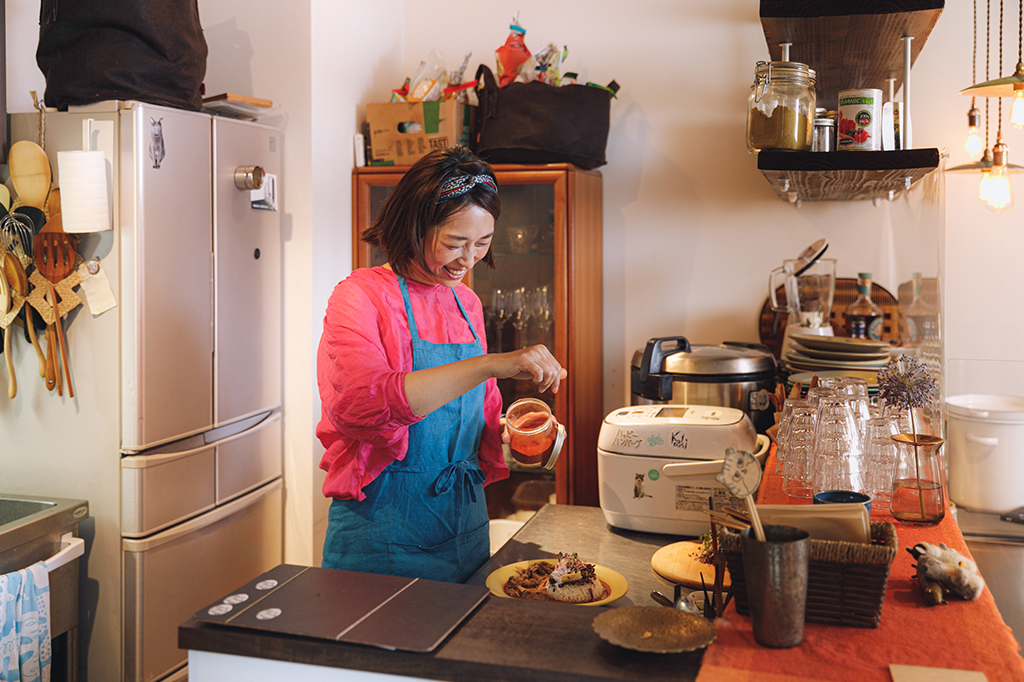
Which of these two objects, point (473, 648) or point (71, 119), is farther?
point (71, 119)

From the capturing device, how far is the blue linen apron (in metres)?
1.80

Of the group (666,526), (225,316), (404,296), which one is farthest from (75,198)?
(666,526)

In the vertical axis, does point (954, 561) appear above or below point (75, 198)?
below

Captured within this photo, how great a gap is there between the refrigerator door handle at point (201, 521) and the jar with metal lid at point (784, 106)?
1.99 m

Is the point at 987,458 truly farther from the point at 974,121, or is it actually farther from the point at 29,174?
the point at 29,174

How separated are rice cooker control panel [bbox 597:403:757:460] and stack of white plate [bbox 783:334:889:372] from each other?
2.13 feet

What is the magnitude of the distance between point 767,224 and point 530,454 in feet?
6.24

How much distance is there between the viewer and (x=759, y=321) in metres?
3.31

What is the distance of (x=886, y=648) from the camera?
1064 millimetres

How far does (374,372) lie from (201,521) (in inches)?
53.0

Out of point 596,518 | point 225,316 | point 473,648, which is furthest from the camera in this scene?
point 225,316

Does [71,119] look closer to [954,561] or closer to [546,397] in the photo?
[546,397]

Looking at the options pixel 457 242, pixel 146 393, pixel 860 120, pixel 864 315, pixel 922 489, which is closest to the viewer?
pixel 922 489

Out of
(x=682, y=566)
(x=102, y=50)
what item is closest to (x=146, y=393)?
(x=102, y=50)
